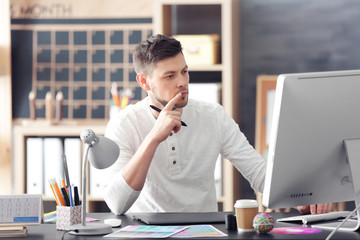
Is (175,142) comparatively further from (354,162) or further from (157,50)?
(354,162)

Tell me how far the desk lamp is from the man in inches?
17.0

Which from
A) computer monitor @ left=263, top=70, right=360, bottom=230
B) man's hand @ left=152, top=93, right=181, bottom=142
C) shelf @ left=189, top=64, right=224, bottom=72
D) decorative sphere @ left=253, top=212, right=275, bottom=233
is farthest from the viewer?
shelf @ left=189, top=64, right=224, bottom=72

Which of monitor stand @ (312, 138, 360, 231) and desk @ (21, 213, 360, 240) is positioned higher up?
monitor stand @ (312, 138, 360, 231)

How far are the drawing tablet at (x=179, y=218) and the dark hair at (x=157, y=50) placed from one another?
0.66 metres

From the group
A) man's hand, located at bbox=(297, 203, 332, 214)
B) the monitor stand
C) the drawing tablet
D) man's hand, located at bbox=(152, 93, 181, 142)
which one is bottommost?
the drawing tablet

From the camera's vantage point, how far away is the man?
7.89ft

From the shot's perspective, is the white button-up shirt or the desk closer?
the desk

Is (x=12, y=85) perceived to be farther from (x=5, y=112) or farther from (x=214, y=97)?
(x=214, y=97)

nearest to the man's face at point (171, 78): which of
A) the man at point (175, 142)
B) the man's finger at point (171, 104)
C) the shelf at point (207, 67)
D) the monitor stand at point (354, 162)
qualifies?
the man at point (175, 142)

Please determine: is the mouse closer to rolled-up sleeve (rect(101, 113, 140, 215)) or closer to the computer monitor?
rolled-up sleeve (rect(101, 113, 140, 215))

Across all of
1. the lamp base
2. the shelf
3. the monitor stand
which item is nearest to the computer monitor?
the monitor stand

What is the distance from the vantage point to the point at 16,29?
3967 millimetres

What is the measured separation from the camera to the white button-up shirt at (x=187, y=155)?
2.42 metres

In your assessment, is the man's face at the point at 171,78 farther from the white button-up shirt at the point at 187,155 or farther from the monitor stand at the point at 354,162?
the monitor stand at the point at 354,162
